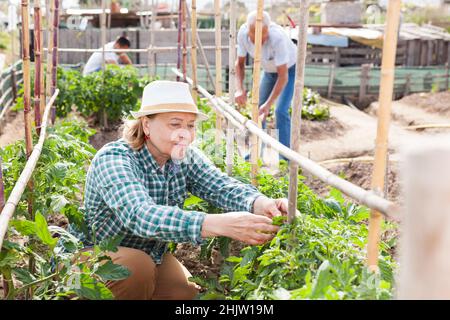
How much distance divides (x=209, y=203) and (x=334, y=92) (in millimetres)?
9504

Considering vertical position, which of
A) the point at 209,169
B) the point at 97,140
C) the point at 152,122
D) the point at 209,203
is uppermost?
the point at 152,122

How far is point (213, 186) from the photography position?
3.02 metres

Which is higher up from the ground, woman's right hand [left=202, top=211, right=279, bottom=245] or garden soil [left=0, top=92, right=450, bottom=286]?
woman's right hand [left=202, top=211, right=279, bottom=245]

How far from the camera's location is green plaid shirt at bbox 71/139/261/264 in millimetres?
2455

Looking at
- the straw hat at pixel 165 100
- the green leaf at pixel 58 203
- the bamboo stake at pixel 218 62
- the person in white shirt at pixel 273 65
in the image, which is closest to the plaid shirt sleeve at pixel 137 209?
the straw hat at pixel 165 100

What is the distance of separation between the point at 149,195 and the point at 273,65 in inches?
128

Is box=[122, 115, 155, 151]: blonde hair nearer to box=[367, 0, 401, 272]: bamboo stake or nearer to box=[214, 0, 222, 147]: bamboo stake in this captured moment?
box=[367, 0, 401, 272]: bamboo stake

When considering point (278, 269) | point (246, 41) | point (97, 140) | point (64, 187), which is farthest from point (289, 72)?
point (278, 269)

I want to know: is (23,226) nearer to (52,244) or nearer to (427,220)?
(52,244)

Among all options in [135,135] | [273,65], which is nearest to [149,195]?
[135,135]

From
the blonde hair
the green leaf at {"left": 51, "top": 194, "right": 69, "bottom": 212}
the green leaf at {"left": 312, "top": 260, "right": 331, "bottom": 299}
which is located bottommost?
the green leaf at {"left": 51, "top": 194, "right": 69, "bottom": 212}

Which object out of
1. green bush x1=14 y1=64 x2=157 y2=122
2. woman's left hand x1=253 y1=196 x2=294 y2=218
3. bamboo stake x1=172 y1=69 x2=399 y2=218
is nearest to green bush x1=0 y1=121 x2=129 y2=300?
woman's left hand x1=253 y1=196 x2=294 y2=218

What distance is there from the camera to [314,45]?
14.8 metres
